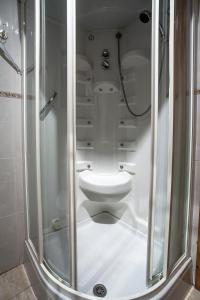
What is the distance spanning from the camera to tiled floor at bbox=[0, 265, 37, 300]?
3.75 ft

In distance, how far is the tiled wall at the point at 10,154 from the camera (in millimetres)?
1242

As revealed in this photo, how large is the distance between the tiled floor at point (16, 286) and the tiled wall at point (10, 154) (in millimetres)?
60

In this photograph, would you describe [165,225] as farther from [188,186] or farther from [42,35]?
[42,35]

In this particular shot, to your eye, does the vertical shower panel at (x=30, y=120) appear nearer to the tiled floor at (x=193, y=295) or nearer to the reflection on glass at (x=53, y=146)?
the reflection on glass at (x=53, y=146)

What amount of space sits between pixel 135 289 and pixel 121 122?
1364mm

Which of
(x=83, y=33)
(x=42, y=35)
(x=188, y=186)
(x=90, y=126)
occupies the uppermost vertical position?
(x=83, y=33)

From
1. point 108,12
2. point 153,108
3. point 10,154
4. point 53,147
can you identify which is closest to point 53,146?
point 53,147

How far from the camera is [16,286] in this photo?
1.21 metres

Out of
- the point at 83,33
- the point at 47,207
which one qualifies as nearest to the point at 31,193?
the point at 47,207

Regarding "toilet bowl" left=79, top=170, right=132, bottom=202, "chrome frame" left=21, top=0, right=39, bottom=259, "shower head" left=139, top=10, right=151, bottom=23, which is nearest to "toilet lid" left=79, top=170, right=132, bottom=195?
"toilet bowl" left=79, top=170, right=132, bottom=202

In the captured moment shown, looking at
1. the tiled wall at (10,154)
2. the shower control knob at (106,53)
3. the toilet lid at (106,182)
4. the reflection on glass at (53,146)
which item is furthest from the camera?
the shower control knob at (106,53)

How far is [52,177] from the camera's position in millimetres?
1175

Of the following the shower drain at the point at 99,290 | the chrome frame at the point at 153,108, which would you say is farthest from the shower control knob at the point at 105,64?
the shower drain at the point at 99,290

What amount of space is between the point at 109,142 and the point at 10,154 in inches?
37.7
